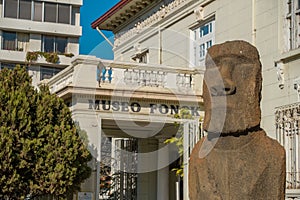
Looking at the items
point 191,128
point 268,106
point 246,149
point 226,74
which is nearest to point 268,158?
point 246,149

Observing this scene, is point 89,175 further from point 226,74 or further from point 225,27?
point 226,74

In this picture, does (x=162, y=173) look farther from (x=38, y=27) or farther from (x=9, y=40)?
(x=9, y=40)

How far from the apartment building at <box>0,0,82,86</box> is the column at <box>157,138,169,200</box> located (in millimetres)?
21604

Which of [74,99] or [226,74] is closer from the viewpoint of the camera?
[226,74]

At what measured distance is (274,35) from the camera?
14.4 m

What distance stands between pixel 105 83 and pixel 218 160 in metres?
8.91

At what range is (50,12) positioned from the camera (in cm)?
4225

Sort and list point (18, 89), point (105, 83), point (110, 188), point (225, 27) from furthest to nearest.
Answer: point (110, 188) < point (225, 27) < point (105, 83) < point (18, 89)

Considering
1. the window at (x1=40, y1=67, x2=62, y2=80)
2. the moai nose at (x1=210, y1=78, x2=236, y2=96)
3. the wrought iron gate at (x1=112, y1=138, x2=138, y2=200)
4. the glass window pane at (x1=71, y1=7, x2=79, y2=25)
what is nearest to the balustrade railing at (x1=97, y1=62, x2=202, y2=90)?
the wrought iron gate at (x1=112, y1=138, x2=138, y2=200)

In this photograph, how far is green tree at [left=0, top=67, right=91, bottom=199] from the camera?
13112 millimetres

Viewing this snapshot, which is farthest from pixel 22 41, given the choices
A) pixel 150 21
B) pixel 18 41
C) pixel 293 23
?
pixel 293 23

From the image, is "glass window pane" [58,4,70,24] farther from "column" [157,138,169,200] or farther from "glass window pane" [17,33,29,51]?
"column" [157,138,169,200]

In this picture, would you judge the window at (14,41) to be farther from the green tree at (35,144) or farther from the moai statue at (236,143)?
the moai statue at (236,143)

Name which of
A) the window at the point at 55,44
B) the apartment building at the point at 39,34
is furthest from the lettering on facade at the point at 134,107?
the window at the point at 55,44
